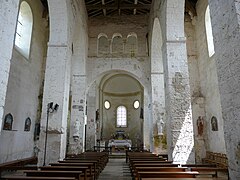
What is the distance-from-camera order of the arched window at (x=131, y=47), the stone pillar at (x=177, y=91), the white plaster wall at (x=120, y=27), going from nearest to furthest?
the stone pillar at (x=177, y=91), the arched window at (x=131, y=47), the white plaster wall at (x=120, y=27)

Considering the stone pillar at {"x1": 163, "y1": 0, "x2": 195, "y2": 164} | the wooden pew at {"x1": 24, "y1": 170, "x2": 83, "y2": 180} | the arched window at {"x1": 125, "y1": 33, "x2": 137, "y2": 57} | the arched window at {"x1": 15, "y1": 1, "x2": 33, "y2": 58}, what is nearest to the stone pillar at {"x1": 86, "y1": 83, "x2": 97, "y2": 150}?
the arched window at {"x1": 125, "y1": 33, "x2": 137, "y2": 57}

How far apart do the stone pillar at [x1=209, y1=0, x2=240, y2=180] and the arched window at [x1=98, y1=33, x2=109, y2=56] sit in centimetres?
997

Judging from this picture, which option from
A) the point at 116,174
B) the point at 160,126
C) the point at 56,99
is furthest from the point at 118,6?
the point at 116,174

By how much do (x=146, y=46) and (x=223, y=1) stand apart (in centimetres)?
978

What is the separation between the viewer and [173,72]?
6.74 meters

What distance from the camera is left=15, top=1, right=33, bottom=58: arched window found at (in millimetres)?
9852

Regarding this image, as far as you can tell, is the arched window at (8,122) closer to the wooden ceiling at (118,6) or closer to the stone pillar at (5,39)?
the stone pillar at (5,39)

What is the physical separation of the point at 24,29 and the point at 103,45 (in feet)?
15.3

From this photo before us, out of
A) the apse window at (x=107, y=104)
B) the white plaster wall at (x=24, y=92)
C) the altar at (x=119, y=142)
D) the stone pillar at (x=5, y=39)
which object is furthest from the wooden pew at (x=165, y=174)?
the apse window at (x=107, y=104)

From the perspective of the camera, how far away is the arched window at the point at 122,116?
20669mm

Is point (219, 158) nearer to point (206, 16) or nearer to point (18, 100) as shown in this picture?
point (206, 16)

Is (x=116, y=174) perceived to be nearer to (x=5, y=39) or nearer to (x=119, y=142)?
(x=5, y=39)

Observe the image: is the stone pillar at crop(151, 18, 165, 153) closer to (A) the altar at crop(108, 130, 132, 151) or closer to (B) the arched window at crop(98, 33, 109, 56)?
(A) the altar at crop(108, 130, 132, 151)

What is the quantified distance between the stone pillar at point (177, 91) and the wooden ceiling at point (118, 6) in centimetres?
489
